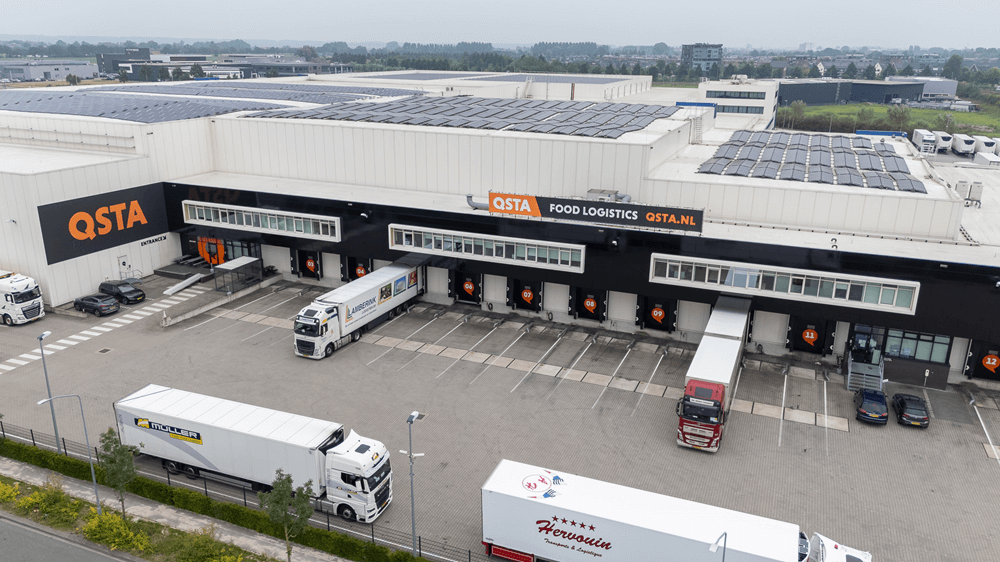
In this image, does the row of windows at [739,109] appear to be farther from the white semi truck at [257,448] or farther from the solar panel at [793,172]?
the white semi truck at [257,448]

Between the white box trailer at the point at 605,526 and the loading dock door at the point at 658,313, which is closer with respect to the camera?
the white box trailer at the point at 605,526

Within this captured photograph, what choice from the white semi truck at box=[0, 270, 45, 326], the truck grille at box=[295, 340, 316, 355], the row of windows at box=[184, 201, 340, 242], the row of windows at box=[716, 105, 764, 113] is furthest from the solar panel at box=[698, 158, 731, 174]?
the row of windows at box=[716, 105, 764, 113]

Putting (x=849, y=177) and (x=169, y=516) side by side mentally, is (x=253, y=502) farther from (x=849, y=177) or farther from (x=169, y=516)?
(x=849, y=177)

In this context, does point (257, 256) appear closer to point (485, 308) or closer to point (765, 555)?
point (485, 308)

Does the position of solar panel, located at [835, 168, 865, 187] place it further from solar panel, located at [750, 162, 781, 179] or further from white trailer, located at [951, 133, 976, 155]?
white trailer, located at [951, 133, 976, 155]

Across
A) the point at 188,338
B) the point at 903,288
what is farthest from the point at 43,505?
the point at 903,288

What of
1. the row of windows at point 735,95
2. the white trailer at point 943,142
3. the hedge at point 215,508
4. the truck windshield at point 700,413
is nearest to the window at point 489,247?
the truck windshield at point 700,413
